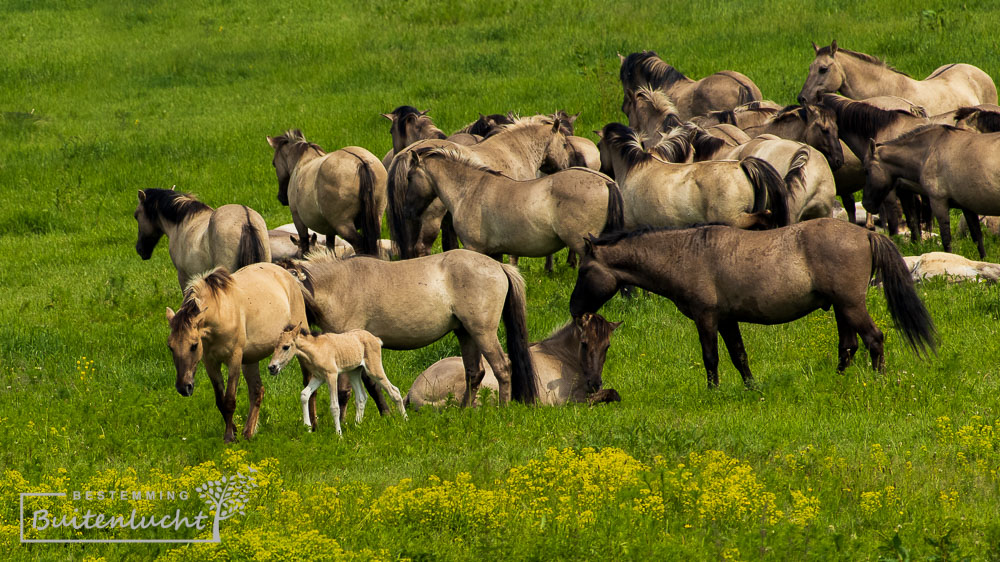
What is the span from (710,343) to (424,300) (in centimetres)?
278

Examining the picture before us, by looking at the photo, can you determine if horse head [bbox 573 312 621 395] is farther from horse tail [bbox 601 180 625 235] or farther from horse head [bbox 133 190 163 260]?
horse head [bbox 133 190 163 260]

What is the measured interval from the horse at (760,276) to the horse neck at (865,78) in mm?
10363

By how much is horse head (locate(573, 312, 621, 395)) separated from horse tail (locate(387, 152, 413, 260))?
4.10 meters

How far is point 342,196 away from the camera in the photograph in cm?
1583

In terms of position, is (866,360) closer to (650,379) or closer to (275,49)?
(650,379)

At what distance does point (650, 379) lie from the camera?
1158 centimetres

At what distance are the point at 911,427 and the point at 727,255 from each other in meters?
2.35

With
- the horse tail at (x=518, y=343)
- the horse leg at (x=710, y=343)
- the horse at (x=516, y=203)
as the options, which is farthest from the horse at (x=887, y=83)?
the horse tail at (x=518, y=343)

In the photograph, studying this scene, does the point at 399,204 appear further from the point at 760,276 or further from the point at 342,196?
the point at 760,276

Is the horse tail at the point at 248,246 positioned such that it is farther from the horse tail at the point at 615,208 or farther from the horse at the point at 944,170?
the horse at the point at 944,170

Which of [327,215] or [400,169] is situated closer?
[400,169]

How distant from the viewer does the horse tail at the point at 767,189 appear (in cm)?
1280

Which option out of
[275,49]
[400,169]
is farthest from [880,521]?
[275,49]

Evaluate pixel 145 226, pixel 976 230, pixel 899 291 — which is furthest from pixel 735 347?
pixel 145 226
